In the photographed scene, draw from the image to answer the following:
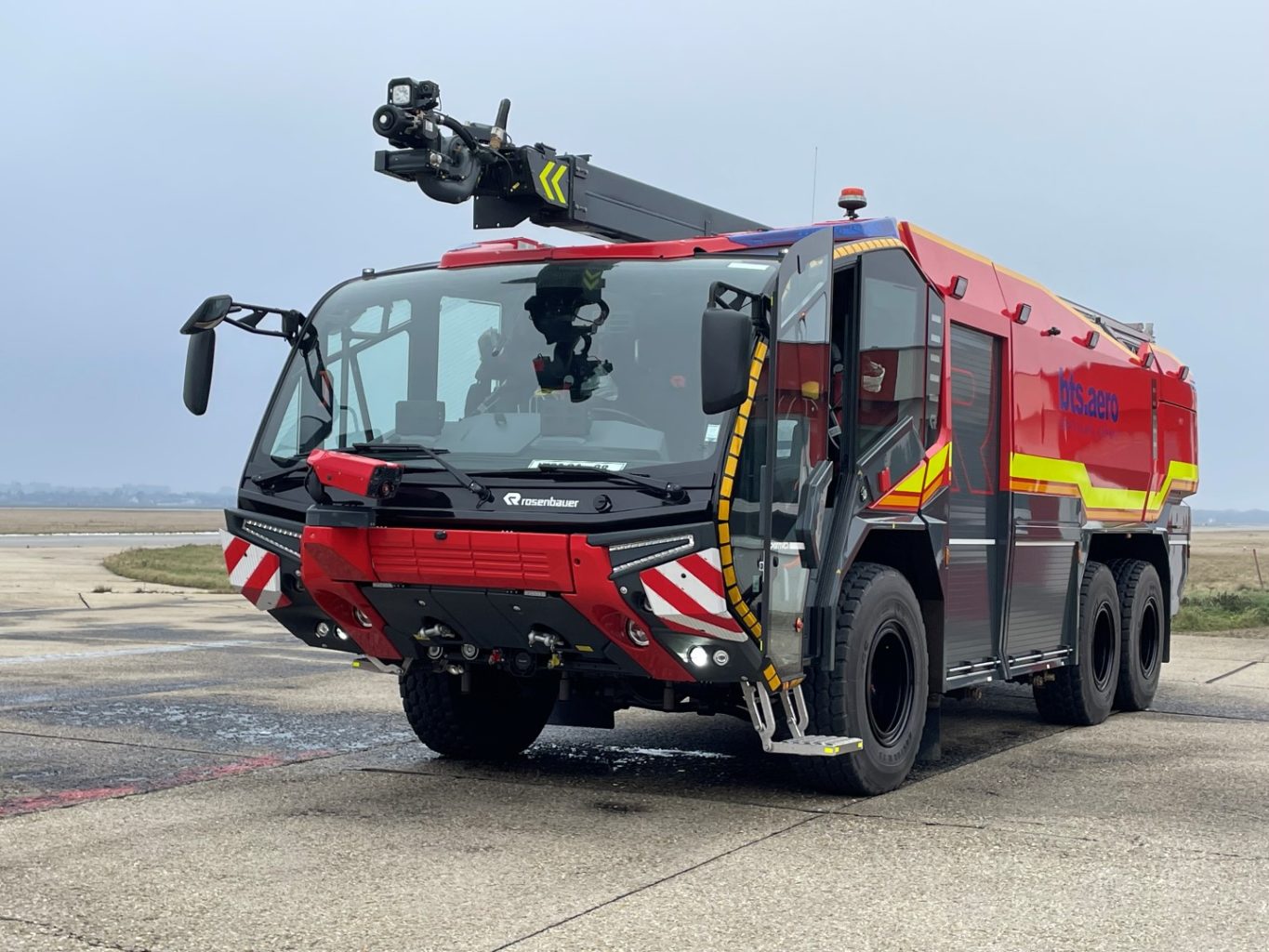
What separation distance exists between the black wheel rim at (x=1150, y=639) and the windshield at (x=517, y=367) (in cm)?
669

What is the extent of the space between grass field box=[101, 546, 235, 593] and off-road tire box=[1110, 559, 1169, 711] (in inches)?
561

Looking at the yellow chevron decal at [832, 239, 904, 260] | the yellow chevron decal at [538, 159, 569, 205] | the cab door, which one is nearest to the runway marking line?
the cab door

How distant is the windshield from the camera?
6.79 meters

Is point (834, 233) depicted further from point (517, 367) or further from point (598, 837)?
point (598, 837)

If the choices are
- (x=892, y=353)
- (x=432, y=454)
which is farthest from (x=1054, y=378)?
(x=432, y=454)

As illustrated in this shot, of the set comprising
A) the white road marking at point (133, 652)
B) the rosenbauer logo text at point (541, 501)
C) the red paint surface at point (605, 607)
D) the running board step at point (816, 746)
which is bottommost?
the white road marking at point (133, 652)

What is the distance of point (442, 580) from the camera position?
6.90 meters

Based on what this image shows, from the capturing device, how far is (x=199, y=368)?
7.51m

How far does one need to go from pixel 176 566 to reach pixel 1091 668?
30514 mm

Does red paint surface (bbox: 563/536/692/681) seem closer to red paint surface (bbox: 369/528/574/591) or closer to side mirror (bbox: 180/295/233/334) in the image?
red paint surface (bbox: 369/528/574/591)

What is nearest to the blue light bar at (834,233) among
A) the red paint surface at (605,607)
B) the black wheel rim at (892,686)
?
the red paint surface at (605,607)

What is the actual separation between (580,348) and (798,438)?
1093mm

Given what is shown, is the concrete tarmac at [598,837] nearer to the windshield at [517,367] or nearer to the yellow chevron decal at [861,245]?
the windshield at [517,367]

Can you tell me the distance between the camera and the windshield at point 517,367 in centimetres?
679
